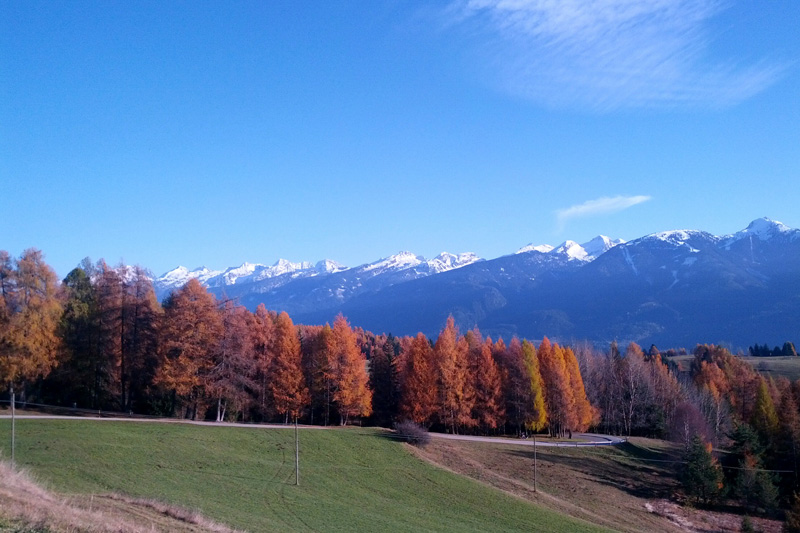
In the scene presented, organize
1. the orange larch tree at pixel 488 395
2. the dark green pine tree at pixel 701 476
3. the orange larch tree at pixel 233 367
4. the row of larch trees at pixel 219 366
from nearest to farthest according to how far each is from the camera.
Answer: the row of larch trees at pixel 219 366, the dark green pine tree at pixel 701 476, the orange larch tree at pixel 233 367, the orange larch tree at pixel 488 395

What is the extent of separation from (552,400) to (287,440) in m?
36.2

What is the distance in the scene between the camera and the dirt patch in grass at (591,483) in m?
41.8

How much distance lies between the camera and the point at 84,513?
15.8 m

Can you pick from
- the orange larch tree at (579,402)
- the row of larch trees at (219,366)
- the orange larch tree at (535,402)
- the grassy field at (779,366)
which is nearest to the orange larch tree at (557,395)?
the row of larch trees at (219,366)

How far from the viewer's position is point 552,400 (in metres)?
67.6

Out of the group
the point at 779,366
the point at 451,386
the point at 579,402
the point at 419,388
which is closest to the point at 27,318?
the point at 419,388

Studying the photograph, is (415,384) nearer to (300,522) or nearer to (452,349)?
(452,349)

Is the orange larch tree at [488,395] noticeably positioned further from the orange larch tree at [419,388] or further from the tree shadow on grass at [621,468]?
the tree shadow on grass at [621,468]

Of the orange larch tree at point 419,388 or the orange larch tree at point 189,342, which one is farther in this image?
the orange larch tree at point 419,388

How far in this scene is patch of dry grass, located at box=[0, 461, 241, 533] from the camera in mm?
13531

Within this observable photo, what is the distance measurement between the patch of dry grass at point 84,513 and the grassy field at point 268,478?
3.72m

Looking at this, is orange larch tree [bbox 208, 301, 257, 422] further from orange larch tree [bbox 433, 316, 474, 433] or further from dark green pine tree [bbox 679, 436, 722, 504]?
dark green pine tree [bbox 679, 436, 722, 504]

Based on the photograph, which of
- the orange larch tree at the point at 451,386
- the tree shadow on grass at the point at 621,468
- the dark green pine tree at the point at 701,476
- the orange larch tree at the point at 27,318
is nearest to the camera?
the orange larch tree at the point at 27,318

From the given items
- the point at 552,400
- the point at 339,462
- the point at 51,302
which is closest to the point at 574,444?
the point at 552,400
